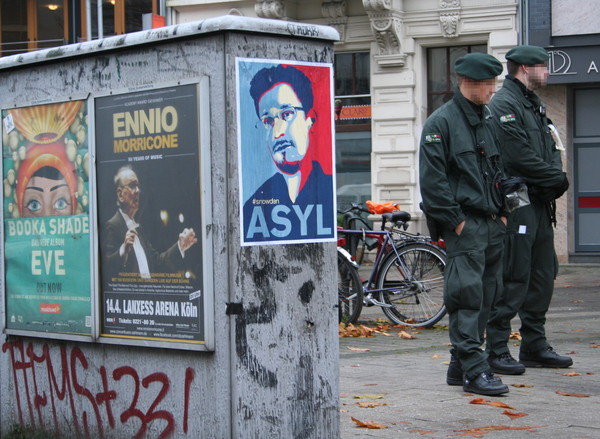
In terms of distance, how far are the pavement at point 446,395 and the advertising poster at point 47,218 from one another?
146 centimetres

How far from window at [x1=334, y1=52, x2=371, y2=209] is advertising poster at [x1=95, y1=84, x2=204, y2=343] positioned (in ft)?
55.5

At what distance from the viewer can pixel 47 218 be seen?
529cm

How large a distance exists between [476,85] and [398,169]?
14.7m

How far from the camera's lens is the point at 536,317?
24.4ft

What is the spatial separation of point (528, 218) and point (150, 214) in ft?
10.5

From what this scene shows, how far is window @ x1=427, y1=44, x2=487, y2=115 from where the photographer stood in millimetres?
21109

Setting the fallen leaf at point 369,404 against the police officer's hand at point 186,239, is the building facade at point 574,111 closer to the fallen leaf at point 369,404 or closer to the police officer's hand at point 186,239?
the fallen leaf at point 369,404

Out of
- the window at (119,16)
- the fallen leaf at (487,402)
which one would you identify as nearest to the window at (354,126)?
the window at (119,16)

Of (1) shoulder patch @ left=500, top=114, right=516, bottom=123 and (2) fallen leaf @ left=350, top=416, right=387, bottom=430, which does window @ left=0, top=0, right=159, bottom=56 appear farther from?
(2) fallen leaf @ left=350, top=416, right=387, bottom=430

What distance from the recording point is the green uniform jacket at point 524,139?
713 cm

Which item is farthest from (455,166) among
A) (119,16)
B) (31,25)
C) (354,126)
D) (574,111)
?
(31,25)

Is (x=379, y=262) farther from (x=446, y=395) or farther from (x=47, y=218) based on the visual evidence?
(x=47, y=218)

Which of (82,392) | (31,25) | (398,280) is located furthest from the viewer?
(31,25)

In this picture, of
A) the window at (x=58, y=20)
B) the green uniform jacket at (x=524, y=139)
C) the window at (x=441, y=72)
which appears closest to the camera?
the green uniform jacket at (x=524, y=139)
